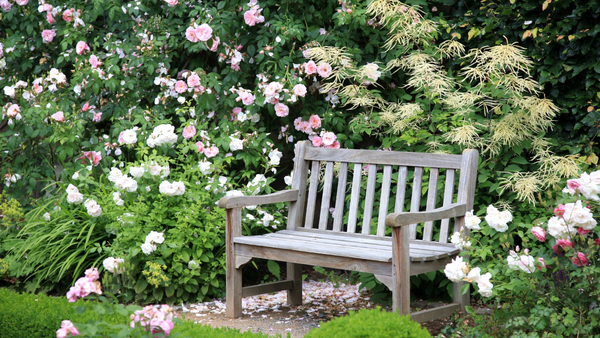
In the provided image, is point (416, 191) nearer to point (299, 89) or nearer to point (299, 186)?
point (299, 186)

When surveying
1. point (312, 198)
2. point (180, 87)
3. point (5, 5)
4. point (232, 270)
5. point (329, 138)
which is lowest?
point (232, 270)

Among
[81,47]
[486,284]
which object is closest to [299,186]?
[486,284]

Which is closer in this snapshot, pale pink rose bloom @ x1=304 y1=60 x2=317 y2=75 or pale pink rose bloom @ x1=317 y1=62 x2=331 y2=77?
pale pink rose bloom @ x1=317 y1=62 x2=331 y2=77

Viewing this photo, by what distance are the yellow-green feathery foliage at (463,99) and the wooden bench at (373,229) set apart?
29 cm

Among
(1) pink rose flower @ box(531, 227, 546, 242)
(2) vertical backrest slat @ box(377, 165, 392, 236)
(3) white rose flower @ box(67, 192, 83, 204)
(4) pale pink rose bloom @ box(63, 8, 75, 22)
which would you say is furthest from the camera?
(4) pale pink rose bloom @ box(63, 8, 75, 22)

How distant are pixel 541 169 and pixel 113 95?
342 centimetres

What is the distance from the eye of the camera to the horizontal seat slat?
11.8 feet

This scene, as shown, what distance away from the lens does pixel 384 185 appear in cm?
384

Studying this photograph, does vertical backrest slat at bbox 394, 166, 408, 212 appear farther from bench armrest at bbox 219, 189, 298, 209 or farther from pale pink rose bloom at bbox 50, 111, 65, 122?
pale pink rose bloom at bbox 50, 111, 65, 122

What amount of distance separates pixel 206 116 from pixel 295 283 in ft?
5.21

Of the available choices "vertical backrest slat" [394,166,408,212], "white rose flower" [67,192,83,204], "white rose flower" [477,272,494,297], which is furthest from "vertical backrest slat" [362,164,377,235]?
"white rose flower" [67,192,83,204]

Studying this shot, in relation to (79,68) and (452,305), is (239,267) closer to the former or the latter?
(452,305)

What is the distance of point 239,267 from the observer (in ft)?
12.6

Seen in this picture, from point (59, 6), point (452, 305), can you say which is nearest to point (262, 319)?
point (452, 305)
